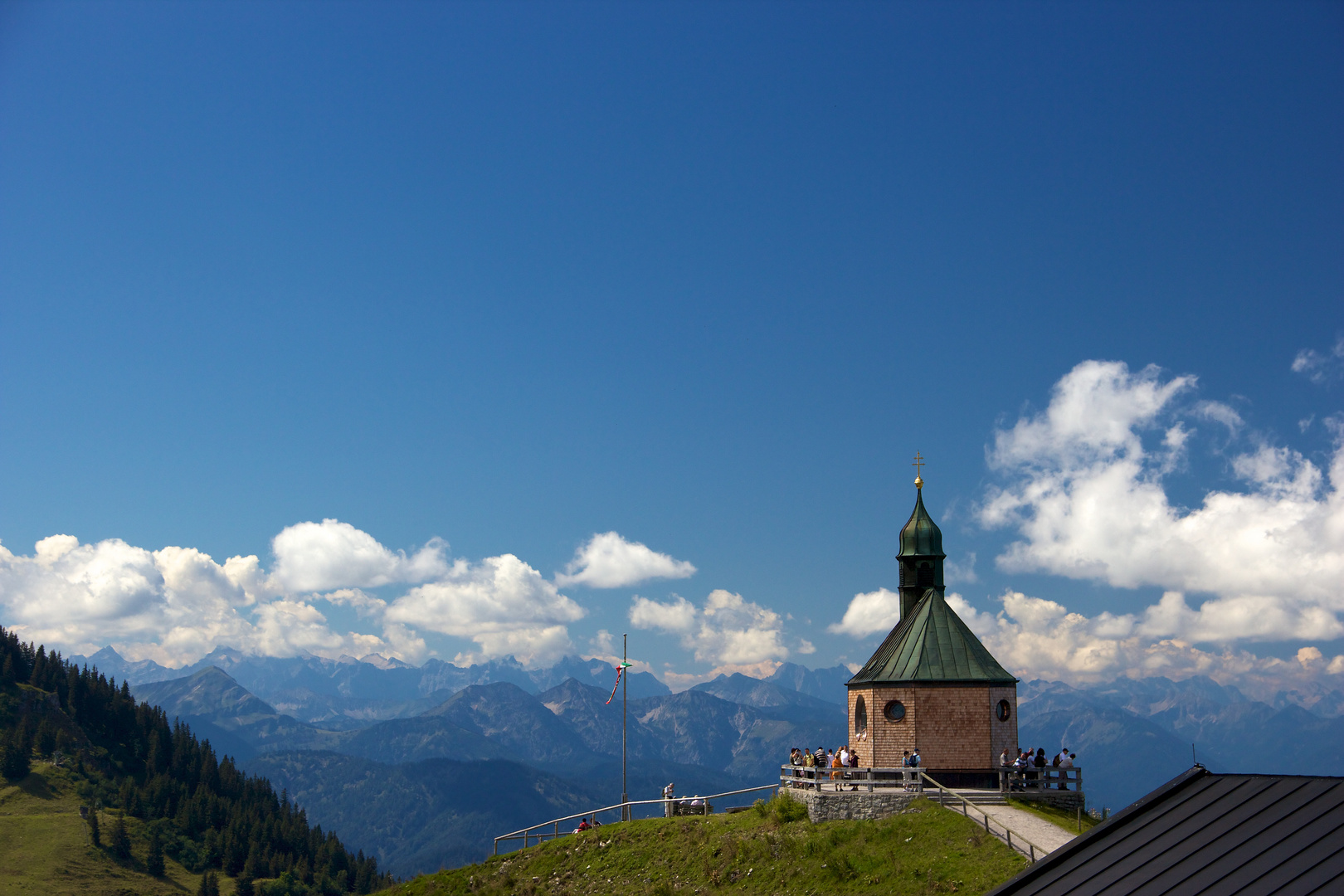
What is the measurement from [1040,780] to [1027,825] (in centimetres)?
638

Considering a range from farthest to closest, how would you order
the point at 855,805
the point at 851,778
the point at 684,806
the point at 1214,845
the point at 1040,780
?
the point at 684,806
the point at 851,778
the point at 1040,780
the point at 855,805
the point at 1214,845

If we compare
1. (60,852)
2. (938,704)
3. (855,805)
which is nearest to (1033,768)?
(938,704)

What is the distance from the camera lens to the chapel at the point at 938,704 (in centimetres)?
4806

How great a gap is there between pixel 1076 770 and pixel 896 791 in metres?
7.78

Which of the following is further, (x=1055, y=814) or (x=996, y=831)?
(x=1055, y=814)

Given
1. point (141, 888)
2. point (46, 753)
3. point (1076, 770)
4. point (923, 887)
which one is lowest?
point (141, 888)

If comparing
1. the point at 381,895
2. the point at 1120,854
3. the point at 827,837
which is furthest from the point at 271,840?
the point at 1120,854

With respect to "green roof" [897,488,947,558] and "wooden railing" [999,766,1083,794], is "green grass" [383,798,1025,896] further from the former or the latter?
→ "green roof" [897,488,947,558]

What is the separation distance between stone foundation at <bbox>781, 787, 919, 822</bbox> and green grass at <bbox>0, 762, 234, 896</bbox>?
144 metres

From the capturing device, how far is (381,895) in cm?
4650

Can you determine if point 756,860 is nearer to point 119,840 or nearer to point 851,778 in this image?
point 851,778

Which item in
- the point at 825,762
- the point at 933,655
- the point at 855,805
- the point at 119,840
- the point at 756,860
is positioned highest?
the point at 933,655

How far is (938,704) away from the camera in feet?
159

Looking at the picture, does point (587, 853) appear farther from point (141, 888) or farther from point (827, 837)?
point (141, 888)
